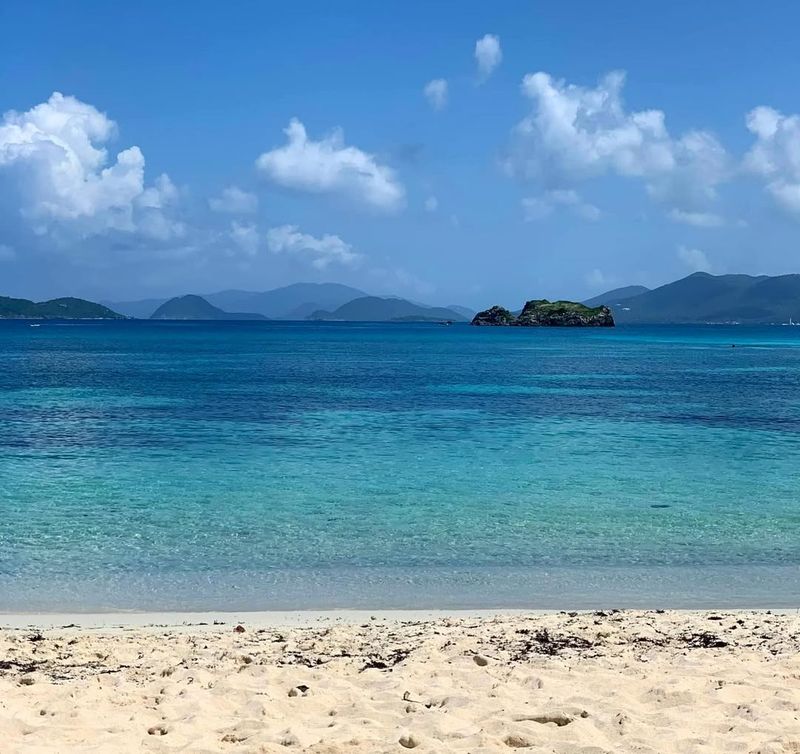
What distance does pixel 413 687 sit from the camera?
967cm

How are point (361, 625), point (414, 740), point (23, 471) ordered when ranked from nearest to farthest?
point (414, 740) → point (361, 625) → point (23, 471)

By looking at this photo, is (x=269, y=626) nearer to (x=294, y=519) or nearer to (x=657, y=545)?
(x=294, y=519)

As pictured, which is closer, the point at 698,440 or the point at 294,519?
the point at 294,519

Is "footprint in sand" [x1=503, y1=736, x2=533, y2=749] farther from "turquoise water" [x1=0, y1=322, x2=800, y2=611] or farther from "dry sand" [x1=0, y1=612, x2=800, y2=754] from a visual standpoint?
"turquoise water" [x1=0, y1=322, x2=800, y2=611]

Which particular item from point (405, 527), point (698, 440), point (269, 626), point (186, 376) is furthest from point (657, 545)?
point (186, 376)

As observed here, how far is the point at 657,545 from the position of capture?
18.3m

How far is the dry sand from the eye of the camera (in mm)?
8242

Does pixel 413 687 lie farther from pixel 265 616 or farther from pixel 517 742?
pixel 265 616

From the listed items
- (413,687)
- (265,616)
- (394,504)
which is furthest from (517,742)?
(394,504)

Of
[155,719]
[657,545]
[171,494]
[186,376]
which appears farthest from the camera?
[186,376]

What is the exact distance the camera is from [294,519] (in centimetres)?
2047

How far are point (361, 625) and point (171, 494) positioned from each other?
11.9m

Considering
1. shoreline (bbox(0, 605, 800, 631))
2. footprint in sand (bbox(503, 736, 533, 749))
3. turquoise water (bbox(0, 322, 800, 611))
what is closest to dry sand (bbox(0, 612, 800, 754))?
footprint in sand (bbox(503, 736, 533, 749))

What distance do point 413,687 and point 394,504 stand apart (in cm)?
1266
